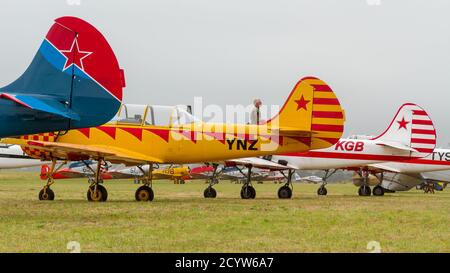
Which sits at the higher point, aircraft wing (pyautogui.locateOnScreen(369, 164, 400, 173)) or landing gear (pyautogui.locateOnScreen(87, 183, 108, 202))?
landing gear (pyautogui.locateOnScreen(87, 183, 108, 202))

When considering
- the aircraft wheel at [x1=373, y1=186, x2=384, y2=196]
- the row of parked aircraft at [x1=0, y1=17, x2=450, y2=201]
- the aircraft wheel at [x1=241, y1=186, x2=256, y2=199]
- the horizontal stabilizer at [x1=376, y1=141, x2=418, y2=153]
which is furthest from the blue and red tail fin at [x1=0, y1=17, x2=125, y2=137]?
the aircraft wheel at [x1=373, y1=186, x2=384, y2=196]

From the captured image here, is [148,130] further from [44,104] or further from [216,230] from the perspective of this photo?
[216,230]

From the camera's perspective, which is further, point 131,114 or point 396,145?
point 396,145

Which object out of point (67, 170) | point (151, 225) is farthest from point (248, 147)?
point (67, 170)

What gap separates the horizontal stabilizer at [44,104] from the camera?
1054cm

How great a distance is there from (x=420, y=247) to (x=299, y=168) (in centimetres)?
1445

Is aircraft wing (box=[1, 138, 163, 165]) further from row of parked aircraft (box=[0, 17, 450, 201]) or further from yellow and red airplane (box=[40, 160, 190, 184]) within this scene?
yellow and red airplane (box=[40, 160, 190, 184])

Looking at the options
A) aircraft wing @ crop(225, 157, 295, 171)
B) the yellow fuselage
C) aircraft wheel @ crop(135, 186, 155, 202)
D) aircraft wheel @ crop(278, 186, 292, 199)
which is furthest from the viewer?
aircraft wheel @ crop(278, 186, 292, 199)

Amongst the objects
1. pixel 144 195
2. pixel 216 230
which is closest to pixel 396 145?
pixel 144 195

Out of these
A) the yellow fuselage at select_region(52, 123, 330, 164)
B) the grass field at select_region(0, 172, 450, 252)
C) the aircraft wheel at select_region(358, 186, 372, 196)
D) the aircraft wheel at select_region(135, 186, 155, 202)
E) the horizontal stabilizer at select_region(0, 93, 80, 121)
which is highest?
the horizontal stabilizer at select_region(0, 93, 80, 121)

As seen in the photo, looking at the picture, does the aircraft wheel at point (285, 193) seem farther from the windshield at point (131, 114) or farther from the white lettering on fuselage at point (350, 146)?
the windshield at point (131, 114)

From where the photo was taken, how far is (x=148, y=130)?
16.5 m

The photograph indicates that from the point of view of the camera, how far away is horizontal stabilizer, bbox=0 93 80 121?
1054cm

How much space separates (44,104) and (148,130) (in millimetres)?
5674
